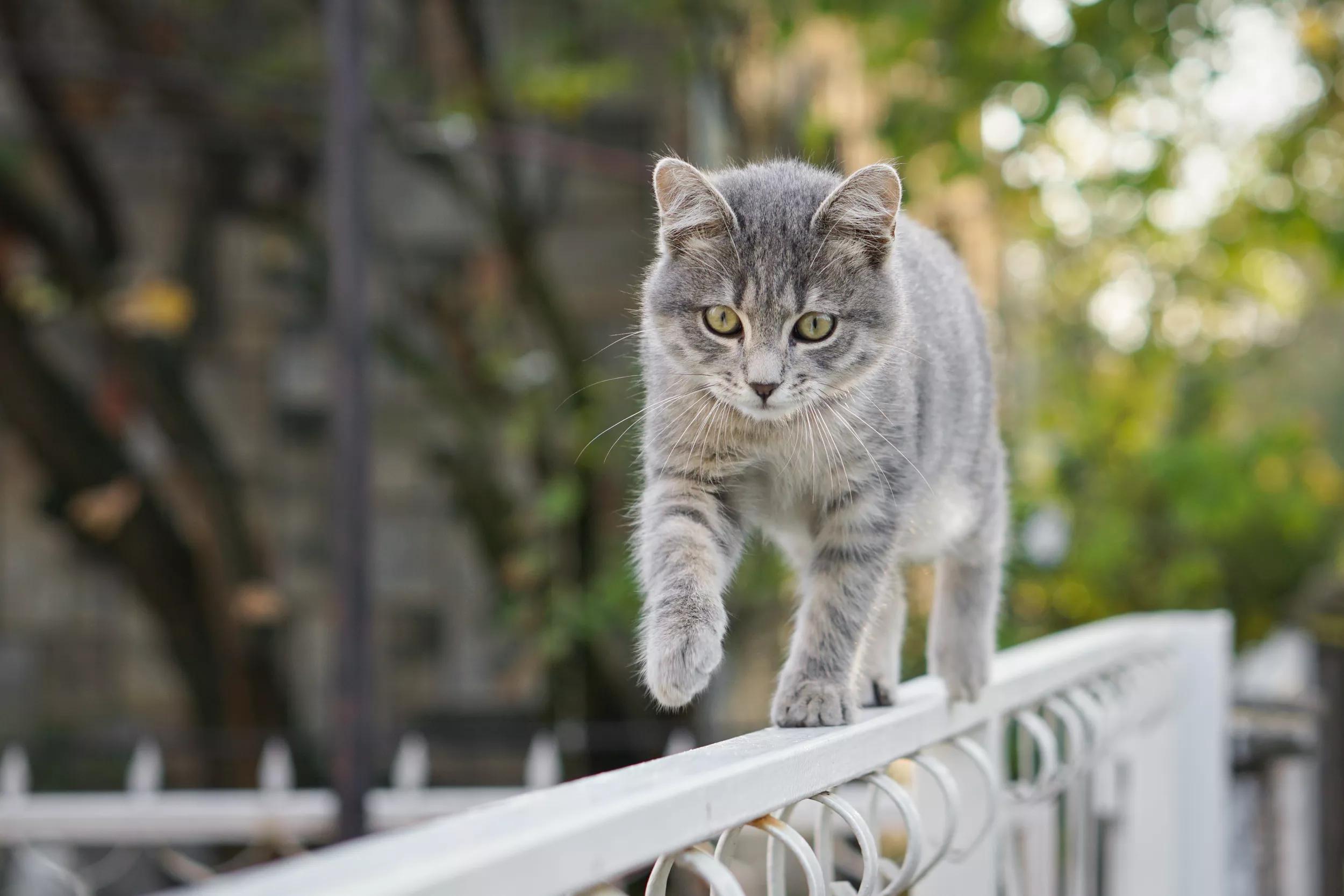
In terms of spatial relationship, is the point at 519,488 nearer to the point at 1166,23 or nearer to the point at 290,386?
the point at 290,386

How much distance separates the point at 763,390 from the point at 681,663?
0.40m

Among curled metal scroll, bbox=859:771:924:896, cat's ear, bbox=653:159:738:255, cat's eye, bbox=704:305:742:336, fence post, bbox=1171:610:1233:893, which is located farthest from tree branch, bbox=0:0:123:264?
curled metal scroll, bbox=859:771:924:896

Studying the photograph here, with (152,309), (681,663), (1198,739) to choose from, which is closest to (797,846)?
(681,663)

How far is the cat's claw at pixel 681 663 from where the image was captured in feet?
5.24

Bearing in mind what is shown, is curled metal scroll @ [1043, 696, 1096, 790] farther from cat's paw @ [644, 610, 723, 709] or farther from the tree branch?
the tree branch

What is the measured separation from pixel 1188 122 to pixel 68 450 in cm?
454

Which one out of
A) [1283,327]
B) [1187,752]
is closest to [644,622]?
[1187,752]

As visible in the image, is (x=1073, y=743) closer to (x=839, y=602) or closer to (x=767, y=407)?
(x=839, y=602)

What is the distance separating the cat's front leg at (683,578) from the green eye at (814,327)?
25 cm

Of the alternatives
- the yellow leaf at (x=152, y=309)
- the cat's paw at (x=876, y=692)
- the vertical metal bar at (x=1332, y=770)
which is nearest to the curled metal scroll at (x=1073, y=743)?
the cat's paw at (x=876, y=692)

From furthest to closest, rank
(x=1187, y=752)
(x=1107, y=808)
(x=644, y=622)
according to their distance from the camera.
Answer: (x=1187, y=752) → (x=1107, y=808) → (x=644, y=622)

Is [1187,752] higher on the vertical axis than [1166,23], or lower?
lower

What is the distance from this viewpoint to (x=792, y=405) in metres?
1.81

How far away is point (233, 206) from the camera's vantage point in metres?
5.89
